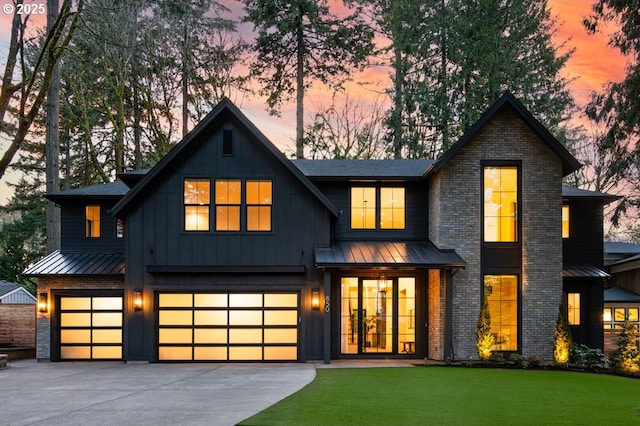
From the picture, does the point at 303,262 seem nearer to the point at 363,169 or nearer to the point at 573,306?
the point at 363,169

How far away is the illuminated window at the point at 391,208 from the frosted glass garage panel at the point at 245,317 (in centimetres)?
485

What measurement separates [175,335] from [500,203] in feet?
34.1

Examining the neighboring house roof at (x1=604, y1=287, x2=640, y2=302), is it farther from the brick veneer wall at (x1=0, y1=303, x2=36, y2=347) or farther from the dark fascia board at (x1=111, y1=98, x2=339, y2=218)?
the brick veneer wall at (x1=0, y1=303, x2=36, y2=347)

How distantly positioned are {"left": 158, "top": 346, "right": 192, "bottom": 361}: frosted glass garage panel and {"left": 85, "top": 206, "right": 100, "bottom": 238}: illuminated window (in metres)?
4.87

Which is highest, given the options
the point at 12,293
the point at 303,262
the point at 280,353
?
the point at 303,262

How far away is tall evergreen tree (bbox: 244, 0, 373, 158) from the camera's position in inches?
1137

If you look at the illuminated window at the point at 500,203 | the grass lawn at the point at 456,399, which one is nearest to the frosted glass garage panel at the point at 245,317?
the grass lawn at the point at 456,399

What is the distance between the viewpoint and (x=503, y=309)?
1697 cm

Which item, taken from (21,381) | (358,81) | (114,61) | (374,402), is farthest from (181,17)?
(374,402)

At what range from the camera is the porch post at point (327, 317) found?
53.9 ft

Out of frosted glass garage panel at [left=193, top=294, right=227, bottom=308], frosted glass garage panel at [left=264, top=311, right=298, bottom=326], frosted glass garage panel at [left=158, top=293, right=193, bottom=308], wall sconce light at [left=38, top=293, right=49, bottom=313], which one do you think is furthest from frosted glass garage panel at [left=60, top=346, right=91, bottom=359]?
frosted glass garage panel at [left=264, top=311, right=298, bottom=326]

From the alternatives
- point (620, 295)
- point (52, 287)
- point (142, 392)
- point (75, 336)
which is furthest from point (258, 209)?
point (620, 295)

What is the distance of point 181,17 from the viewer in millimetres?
28531

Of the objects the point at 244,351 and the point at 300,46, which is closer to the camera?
the point at 244,351
